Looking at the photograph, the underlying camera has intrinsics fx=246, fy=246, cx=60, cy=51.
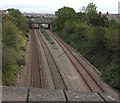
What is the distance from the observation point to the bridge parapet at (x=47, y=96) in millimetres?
3655

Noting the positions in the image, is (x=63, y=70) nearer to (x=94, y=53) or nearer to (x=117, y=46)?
(x=117, y=46)

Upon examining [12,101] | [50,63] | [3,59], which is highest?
[12,101]

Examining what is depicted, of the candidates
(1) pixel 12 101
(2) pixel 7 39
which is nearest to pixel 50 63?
(2) pixel 7 39

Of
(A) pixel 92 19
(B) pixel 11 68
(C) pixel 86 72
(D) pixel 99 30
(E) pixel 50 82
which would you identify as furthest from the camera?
(A) pixel 92 19

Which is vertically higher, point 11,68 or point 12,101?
point 12,101

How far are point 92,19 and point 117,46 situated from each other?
3322 centimetres

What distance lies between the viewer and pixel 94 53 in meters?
28.7

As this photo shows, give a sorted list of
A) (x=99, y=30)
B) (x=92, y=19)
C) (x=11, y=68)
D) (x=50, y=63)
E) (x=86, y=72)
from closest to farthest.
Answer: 1. (x=11, y=68)
2. (x=86, y=72)
3. (x=50, y=63)
4. (x=99, y=30)
5. (x=92, y=19)

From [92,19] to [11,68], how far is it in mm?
37951

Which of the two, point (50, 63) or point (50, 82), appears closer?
point (50, 82)

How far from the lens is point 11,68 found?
19.0 m

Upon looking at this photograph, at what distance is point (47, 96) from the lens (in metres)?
3.83

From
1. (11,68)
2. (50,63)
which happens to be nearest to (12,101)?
(11,68)

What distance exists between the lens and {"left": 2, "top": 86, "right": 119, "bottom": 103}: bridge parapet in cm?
366
